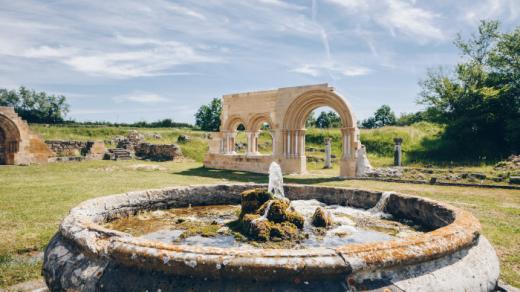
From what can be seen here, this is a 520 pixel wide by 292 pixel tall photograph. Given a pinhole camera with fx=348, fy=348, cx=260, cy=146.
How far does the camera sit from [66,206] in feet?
25.8

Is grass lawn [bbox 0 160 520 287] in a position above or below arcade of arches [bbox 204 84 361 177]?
below

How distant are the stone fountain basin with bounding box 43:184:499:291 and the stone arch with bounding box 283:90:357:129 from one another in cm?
1302

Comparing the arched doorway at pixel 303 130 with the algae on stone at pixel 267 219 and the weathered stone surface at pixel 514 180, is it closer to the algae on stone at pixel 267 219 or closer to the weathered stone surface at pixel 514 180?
the weathered stone surface at pixel 514 180

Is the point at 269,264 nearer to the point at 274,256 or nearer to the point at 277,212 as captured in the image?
the point at 274,256

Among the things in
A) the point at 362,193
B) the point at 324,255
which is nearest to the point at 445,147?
the point at 362,193

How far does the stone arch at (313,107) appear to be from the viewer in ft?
51.5

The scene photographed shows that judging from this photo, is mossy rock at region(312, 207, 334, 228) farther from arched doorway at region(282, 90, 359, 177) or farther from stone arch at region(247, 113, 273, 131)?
stone arch at region(247, 113, 273, 131)

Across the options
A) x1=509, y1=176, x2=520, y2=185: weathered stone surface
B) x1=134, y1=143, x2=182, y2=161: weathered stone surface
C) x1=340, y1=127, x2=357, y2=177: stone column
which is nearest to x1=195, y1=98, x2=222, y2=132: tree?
x1=134, y1=143, x2=182, y2=161: weathered stone surface

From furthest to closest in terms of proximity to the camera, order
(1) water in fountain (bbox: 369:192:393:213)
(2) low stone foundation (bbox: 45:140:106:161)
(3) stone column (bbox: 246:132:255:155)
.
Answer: (2) low stone foundation (bbox: 45:140:106:161)
(3) stone column (bbox: 246:132:255:155)
(1) water in fountain (bbox: 369:192:393:213)

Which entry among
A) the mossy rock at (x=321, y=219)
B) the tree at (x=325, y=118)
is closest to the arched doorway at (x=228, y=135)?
the mossy rock at (x=321, y=219)

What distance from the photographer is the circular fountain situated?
2.14 metres

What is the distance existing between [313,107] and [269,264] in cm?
1592

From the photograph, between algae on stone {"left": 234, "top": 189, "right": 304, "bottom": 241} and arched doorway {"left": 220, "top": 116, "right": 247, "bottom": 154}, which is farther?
arched doorway {"left": 220, "top": 116, "right": 247, "bottom": 154}

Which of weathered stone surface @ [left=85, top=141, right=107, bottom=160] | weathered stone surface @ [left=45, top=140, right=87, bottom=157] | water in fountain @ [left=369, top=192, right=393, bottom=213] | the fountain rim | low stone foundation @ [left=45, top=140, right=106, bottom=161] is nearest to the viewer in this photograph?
the fountain rim
